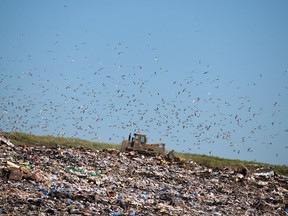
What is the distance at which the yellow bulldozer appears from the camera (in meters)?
19.3

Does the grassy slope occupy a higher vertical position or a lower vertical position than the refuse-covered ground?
A: higher

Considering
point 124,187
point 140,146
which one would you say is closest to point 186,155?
point 140,146

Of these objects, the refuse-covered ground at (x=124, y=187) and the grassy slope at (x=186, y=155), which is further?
the grassy slope at (x=186, y=155)

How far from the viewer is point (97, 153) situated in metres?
16.5

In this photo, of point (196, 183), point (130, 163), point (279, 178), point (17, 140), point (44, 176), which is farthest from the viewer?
point (17, 140)

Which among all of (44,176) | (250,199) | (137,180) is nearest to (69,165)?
(137,180)

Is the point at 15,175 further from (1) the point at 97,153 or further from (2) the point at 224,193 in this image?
(1) the point at 97,153

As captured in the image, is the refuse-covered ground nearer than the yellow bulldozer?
Yes

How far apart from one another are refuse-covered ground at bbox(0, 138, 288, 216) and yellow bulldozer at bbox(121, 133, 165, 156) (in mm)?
1348

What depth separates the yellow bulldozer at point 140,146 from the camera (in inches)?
760

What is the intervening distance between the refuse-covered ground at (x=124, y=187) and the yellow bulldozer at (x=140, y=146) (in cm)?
135

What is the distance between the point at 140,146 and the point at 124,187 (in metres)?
8.25

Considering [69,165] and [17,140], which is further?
[17,140]

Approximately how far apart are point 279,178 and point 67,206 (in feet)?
37.9
